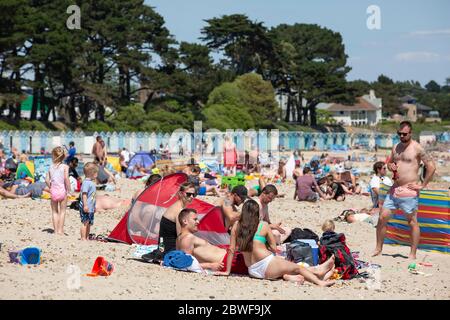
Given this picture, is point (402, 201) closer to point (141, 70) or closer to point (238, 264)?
point (238, 264)

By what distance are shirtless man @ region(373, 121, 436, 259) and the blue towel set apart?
8.62 feet

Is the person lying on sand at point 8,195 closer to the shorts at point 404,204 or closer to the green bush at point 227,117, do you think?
the shorts at point 404,204

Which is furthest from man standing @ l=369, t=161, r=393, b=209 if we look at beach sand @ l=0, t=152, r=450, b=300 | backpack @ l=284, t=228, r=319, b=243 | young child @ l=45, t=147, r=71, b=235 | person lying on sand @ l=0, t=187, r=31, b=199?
person lying on sand @ l=0, t=187, r=31, b=199

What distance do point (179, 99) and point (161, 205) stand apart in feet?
145

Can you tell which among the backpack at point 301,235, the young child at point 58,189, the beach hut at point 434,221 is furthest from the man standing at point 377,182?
the young child at point 58,189

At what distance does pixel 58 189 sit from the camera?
10445 mm

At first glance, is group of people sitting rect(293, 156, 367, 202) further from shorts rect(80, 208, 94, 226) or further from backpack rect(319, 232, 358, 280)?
backpack rect(319, 232, 358, 280)

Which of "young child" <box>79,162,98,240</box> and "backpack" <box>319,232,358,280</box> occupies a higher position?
"young child" <box>79,162,98,240</box>

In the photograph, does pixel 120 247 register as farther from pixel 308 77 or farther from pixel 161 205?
pixel 308 77

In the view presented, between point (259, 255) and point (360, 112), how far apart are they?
99.7m

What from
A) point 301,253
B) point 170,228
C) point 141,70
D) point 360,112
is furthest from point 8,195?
point 360,112

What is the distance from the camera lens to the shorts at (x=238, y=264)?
799cm

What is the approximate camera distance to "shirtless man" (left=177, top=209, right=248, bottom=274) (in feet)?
26.6

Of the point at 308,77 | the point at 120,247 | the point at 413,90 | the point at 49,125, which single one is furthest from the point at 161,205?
the point at 413,90
